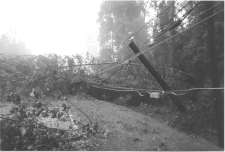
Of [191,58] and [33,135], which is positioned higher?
[191,58]

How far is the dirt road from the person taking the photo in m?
5.36

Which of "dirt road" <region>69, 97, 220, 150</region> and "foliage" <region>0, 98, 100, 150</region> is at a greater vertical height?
"foliage" <region>0, 98, 100, 150</region>

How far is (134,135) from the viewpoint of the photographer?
604cm

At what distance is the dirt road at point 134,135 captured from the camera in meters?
5.36

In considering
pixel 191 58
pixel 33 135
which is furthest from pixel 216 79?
pixel 33 135

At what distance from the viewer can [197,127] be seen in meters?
7.71

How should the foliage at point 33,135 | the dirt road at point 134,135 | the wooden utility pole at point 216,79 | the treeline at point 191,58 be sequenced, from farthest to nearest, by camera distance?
the treeline at point 191,58 → the wooden utility pole at point 216,79 → the dirt road at point 134,135 → the foliage at point 33,135

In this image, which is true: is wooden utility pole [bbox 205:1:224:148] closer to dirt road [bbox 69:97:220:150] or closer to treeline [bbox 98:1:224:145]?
treeline [bbox 98:1:224:145]

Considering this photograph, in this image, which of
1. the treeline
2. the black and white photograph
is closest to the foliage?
the black and white photograph

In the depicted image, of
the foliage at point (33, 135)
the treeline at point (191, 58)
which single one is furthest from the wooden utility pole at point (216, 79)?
the foliage at point (33, 135)

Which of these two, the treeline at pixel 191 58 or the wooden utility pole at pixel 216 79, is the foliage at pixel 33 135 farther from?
the wooden utility pole at pixel 216 79

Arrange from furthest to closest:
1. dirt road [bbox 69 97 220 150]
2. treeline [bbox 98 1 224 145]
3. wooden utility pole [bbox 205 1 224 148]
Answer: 1. treeline [bbox 98 1 224 145]
2. wooden utility pole [bbox 205 1 224 148]
3. dirt road [bbox 69 97 220 150]

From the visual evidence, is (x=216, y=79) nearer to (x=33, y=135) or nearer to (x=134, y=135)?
(x=134, y=135)

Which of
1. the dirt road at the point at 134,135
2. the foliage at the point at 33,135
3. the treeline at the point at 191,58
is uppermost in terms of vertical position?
the treeline at the point at 191,58
